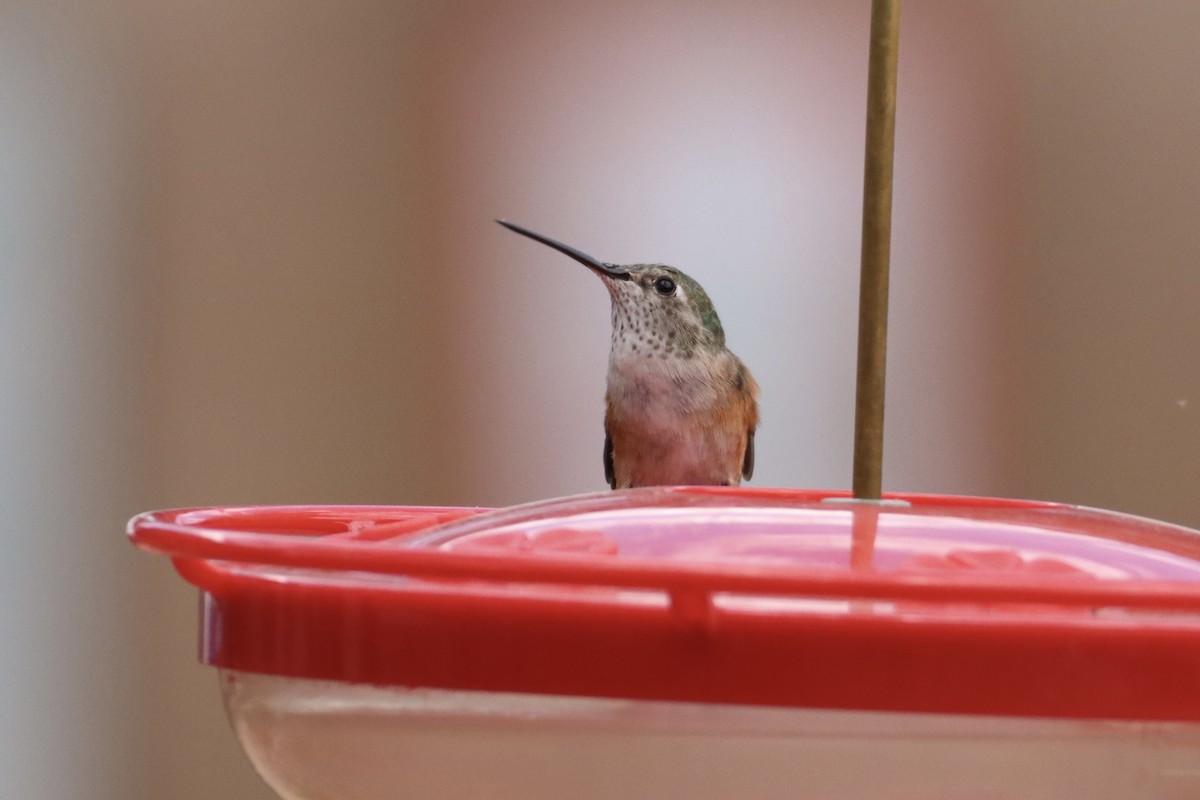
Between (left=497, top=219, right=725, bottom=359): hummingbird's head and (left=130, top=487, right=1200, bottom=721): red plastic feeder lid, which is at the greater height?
(left=497, top=219, right=725, bottom=359): hummingbird's head

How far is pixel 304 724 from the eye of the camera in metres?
0.48

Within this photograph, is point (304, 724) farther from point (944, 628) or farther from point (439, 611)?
point (944, 628)

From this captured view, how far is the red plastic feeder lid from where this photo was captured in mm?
382

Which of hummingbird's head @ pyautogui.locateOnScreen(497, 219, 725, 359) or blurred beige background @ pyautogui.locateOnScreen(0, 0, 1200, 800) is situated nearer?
hummingbird's head @ pyautogui.locateOnScreen(497, 219, 725, 359)

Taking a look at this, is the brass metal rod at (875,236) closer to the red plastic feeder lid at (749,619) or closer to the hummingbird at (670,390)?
the red plastic feeder lid at (749,619)

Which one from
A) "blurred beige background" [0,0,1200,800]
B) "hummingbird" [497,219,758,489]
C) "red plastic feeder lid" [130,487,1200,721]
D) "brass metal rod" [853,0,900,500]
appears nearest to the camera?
"red plastic feeder lid" [130,487,1200,721]

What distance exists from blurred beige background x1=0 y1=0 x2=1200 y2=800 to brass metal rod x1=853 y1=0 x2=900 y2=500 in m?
1.94

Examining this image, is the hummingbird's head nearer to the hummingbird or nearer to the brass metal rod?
the hummingbird

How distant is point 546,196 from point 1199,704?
223 cm

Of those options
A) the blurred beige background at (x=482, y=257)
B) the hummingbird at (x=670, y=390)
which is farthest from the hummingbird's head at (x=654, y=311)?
the blurred beige background at (x=482, y=257)

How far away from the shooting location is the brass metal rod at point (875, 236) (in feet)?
1.90

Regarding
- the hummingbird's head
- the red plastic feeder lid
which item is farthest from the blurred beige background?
the red plastic feeder lid

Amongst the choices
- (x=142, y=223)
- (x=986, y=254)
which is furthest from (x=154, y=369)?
(x=986, y=254)

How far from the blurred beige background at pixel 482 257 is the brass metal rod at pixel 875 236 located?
194cm
